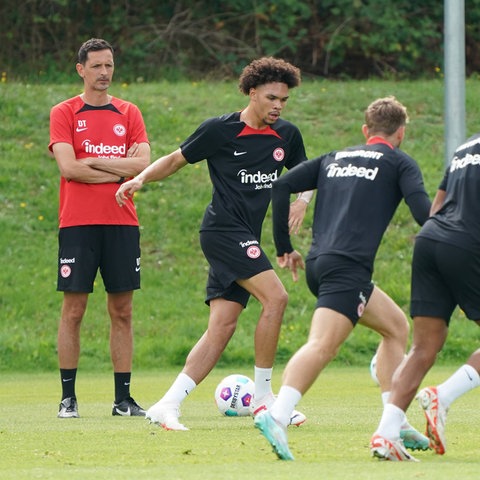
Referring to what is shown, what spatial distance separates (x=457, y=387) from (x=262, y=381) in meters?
2.46

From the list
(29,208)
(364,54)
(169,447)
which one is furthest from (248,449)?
(364,54)

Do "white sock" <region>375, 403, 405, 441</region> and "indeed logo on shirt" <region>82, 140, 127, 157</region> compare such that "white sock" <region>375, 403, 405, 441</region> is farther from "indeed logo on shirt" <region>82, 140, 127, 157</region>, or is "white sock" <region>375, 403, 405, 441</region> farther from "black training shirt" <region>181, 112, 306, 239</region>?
"indeed logo on shirt" <region>82, 140, 127, 157</region>

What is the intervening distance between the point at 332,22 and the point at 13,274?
40.5 feet

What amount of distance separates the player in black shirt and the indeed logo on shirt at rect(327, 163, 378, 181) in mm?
363

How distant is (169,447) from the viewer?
316 inches

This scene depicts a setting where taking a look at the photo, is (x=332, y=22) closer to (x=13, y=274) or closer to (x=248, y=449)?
(x=13, y=274)

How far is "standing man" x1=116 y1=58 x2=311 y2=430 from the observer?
956cm

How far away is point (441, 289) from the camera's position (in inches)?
294

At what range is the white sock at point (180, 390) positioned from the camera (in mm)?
9289

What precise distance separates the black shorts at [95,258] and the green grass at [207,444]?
3.16 feet

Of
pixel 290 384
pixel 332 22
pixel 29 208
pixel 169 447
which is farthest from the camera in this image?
pixel 332 22

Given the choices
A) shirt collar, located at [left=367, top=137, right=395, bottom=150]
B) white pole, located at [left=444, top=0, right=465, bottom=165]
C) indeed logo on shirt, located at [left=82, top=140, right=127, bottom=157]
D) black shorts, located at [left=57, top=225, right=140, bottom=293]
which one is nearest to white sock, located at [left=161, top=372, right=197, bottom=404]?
black shorts, located at [left=57, top=225, right=140, bottom=293]

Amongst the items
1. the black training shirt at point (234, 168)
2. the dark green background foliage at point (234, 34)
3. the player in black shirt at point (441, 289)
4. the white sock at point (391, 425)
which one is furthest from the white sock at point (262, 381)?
the dark green background foliage at point (234, 34)

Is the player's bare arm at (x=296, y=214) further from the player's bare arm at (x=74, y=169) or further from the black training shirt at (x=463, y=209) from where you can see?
the player's bare arm at (x=74, y=169)
